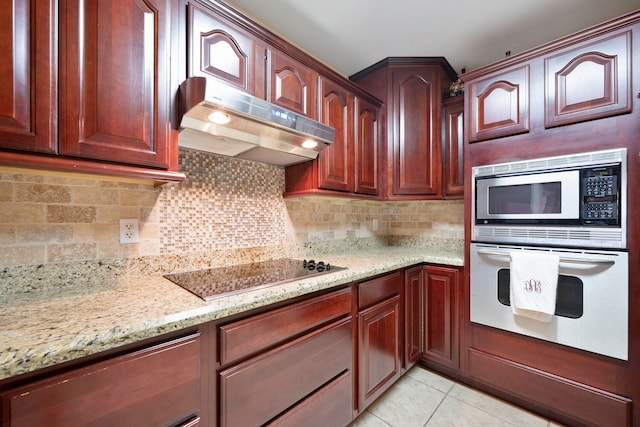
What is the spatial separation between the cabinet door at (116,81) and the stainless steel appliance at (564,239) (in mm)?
1898

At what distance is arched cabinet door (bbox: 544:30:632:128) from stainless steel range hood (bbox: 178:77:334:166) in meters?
1.32

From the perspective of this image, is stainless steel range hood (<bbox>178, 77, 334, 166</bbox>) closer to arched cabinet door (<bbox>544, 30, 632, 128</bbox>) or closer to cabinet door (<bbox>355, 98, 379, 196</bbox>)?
cabinet door (<bbox>355, 98, 379, 196</bbox>)

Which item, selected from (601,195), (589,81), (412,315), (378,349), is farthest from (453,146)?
(378,349)

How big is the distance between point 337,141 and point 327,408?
5.16 feet

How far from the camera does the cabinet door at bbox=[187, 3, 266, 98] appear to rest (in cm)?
117

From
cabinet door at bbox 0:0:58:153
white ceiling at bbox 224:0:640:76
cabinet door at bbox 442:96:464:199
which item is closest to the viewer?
cabinet door at bbox 0:0:58:153

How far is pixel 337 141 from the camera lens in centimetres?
187

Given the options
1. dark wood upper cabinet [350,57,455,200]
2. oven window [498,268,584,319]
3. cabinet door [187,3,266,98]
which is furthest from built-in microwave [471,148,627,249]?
cabinet door [187,3,266,98]

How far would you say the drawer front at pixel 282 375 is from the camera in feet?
3.19

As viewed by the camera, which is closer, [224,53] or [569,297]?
[224,53]

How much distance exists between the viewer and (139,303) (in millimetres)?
925

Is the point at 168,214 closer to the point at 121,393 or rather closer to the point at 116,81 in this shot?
the point at 116,81

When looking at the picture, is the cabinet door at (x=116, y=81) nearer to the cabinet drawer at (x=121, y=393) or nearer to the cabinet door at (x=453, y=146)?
the cabinet drawer at (x=121, y=393)

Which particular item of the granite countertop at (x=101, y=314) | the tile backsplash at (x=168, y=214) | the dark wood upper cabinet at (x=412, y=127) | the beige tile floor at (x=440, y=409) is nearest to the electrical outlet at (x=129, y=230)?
the tile backsplash at (x=168, y=214)
